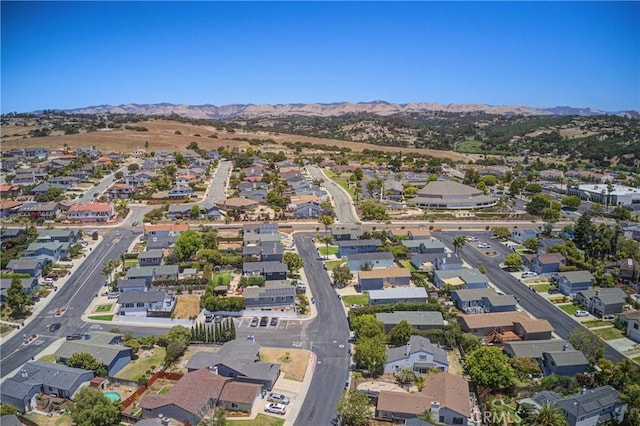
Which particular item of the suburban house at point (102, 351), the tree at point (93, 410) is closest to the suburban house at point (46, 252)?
the suburban house at point (102, 351)

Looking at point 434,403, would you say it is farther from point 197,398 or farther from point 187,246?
point 187,246

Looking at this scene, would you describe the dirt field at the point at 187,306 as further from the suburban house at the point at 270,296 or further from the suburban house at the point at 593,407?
the suburban house at the point at 593,407

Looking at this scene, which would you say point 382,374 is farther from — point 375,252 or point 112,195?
point 112,195

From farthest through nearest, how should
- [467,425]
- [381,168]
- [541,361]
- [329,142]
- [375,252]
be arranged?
1. [329,142]
2. [381,168]
3. [375,252]
4. [541,361]
5. [467,425]

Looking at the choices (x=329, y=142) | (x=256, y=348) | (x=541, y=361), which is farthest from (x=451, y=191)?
(x=329, y=142)

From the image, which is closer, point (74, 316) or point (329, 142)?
point (74, 316)

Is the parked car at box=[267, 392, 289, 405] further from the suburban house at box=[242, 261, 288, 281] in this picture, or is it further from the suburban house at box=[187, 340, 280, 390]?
the suburban house at box=[242, 261, 288, 281]
